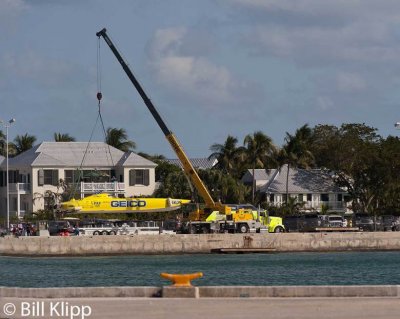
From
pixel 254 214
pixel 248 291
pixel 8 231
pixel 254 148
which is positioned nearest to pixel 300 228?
pixel 254 214

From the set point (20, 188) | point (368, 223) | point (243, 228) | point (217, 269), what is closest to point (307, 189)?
point (368, 223)

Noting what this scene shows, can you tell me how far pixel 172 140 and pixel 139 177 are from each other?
732 inches

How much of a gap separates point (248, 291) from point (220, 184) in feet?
250

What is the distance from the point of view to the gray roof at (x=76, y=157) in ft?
325

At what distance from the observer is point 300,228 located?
84438 millimetres

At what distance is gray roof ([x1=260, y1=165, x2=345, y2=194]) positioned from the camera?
110m

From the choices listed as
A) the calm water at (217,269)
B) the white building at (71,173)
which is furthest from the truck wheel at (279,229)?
the white building at (71,173)

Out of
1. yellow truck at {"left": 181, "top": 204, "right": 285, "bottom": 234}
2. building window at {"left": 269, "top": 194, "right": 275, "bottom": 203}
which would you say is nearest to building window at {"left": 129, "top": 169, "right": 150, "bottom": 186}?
building window at {"left": 269, "top": 194, "right": 275, "bottom": 203}

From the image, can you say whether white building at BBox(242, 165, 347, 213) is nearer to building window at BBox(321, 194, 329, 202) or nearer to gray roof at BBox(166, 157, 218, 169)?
building window at BBox(321, 194, 329, 202)

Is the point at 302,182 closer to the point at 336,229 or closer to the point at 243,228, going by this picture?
the point at 336,229

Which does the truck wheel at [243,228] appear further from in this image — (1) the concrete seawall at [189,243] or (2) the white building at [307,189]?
(2) the white building at [307,189]

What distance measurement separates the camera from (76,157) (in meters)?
101

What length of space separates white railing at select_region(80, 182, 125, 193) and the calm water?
78.9 ft

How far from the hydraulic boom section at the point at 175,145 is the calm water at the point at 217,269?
7690mm
